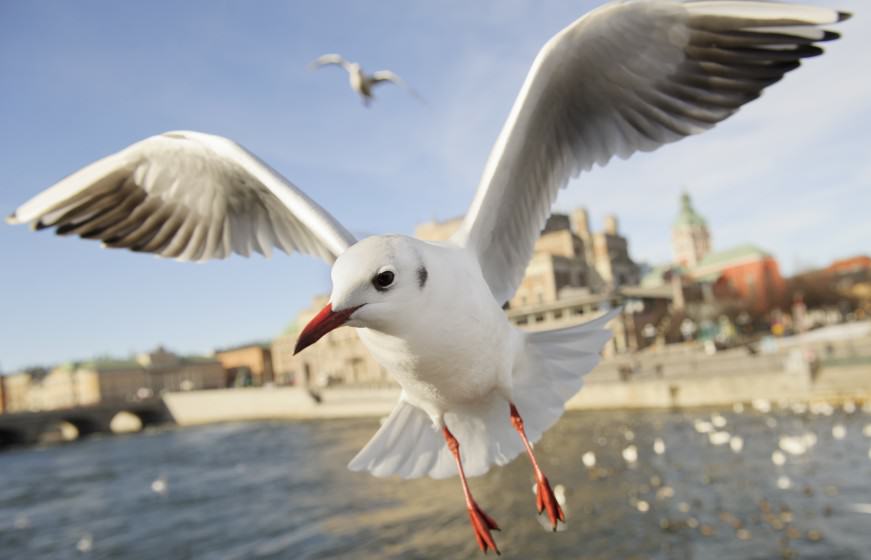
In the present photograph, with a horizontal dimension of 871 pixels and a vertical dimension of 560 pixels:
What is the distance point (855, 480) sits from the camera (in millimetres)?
13586

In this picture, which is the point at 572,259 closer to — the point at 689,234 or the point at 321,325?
the point at 321,325

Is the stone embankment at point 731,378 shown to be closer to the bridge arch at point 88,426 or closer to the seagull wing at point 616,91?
the seagull wing at point 616,91

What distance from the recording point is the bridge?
2008 inches

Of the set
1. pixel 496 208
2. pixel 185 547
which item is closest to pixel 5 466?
pixel 185 547

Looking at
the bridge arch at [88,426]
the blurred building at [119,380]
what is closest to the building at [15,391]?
the blurred building at [119,380]

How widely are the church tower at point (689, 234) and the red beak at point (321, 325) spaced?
95540mm

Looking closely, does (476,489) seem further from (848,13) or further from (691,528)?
(848,13)

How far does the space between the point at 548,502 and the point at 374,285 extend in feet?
3.40

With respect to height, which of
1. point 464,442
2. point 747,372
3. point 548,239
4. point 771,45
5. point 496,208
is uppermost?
point 548,239

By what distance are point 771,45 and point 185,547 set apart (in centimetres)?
1742

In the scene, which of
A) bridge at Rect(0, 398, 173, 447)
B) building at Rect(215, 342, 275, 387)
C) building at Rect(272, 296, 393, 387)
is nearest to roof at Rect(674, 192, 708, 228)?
building at Rect(272, 296, 393, 387)

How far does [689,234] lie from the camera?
9275 centimetres

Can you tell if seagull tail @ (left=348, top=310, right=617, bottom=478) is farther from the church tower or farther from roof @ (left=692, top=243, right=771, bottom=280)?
the church tower

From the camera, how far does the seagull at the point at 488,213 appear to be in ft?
6.87
